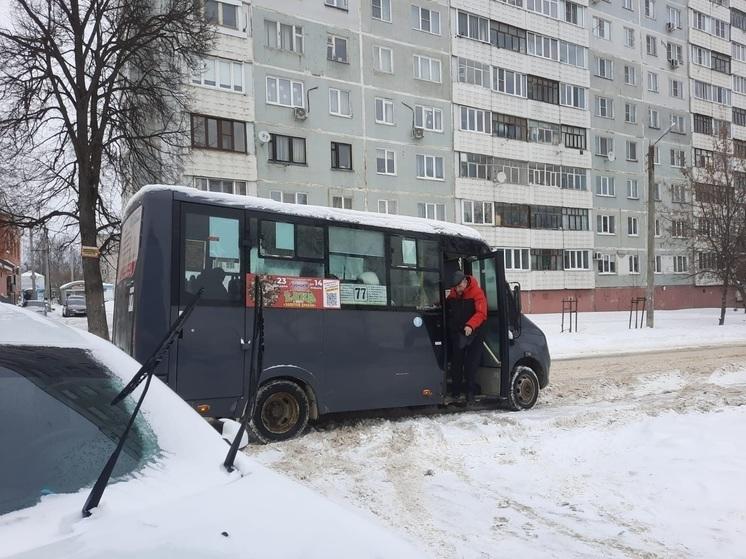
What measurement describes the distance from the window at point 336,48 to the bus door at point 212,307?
2686 cm

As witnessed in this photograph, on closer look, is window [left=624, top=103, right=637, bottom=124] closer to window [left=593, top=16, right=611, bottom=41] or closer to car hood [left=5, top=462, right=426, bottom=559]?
window [left=593, top=16, right=611, bottom=41]

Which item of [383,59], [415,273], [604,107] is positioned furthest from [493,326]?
[604,107]

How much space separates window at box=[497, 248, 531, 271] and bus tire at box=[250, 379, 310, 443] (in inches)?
1250

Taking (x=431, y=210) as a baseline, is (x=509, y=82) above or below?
above

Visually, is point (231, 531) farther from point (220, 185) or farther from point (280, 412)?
point (220, 185)

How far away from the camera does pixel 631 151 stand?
45.2 m

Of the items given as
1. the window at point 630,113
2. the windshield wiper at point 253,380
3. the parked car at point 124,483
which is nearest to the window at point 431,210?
the window at point 630,113

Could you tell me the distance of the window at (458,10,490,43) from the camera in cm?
3612

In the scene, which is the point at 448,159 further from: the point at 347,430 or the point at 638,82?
the point at 347,430

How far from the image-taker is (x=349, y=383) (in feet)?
24.9

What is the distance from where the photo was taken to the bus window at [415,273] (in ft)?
26.5

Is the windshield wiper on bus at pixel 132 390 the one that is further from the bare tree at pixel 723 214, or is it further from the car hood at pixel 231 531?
the bare tree at pixel 723 214

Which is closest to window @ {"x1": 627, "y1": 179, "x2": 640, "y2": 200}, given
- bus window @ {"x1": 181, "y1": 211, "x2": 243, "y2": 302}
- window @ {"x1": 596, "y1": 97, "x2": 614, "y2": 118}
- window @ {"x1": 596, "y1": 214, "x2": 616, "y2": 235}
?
window @ {"x1": 596, "y1": 214, "x2": 616, "y2": 235}

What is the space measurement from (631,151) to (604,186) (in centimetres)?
428
